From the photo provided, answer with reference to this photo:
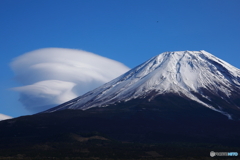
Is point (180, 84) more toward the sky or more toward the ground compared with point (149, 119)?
more toward the sky

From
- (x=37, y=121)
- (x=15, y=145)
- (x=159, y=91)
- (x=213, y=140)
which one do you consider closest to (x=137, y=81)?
(x=159, y=91)

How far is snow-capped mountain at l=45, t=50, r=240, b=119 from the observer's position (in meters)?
142

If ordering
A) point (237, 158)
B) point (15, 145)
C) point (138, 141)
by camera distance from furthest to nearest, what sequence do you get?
1. point (138, 141)
2. point (15, 145)
3. point (237, 158)

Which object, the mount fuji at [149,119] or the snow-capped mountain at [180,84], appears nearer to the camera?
the mount fuji at [149,119]

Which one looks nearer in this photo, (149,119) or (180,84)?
(149,119)

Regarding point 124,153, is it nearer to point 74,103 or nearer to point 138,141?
point 138,141

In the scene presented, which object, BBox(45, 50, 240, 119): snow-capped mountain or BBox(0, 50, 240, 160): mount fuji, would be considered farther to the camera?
BBox(45, 50, 240, 119): snow-capped mountain

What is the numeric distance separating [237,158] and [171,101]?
2630 inches

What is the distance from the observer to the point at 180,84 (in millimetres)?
154875

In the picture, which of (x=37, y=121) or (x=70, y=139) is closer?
(x=70, y=139)

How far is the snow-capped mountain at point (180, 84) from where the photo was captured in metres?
142

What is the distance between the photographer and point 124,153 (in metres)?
74.9

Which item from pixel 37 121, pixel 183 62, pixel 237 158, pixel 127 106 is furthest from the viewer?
pixel 183 62

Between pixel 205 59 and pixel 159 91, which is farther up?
pixel 205 59
